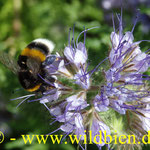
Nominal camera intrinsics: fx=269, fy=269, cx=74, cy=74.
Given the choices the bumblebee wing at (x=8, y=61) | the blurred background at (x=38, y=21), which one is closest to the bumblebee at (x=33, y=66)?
the bumblebee wing at (x=8, y=61)

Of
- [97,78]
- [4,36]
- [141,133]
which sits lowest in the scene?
[141,133]

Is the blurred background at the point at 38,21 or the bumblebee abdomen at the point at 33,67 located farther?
the blurred background at the point at 38,21

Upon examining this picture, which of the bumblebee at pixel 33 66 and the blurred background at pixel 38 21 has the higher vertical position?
the blurred background at pixel 38 21

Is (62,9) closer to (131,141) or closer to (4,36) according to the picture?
(4,36)

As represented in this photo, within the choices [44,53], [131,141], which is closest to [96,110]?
[131,141]

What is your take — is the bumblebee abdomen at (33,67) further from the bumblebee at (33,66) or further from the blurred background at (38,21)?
the blurred background at (38,21)

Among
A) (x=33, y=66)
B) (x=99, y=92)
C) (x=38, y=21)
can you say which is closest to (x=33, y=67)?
(x=33, y=66)

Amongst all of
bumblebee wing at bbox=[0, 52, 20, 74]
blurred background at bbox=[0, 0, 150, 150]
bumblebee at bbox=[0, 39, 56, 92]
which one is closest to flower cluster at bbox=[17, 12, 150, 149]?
bumblebee at bbox=[0, 39, 56, 92]
